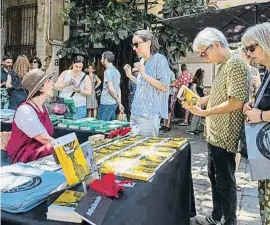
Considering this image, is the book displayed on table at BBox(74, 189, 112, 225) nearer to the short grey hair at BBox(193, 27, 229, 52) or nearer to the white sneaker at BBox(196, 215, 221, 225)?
the short grey hair at BBox(193, 27, 229, 52)

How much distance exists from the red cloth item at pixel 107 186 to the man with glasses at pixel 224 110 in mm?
1207

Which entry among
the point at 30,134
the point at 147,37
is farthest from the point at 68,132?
the point at 147,37

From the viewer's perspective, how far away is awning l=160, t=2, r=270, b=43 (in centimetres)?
568

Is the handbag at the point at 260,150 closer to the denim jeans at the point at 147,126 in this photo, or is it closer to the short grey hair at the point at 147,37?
the denim jeans at the point at 147,126

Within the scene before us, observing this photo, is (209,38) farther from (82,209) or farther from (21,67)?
(21,67)

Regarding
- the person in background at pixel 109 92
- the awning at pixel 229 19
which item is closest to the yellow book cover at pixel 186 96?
the person in background at pixel 109 92

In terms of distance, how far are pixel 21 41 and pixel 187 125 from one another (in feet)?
15.9

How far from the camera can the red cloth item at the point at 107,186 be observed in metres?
1.53

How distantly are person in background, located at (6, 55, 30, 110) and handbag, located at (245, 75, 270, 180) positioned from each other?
422cm

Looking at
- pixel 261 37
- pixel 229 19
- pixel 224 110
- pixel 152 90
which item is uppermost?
pixel 229 19

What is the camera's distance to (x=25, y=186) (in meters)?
1.63

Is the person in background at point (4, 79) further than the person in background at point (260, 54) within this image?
Yes

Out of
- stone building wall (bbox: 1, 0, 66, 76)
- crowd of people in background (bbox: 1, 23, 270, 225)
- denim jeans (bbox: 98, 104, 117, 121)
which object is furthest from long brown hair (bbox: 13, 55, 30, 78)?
stone building wall (bbox: 1, 0, 66, 76)

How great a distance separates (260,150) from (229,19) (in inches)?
179
